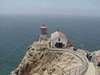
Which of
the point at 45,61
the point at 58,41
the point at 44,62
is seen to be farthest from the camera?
the point at 58,41

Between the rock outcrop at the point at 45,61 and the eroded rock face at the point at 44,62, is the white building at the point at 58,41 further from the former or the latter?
the eroded rock face at the point at 44,62

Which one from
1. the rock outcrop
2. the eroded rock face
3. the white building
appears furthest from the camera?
the white building

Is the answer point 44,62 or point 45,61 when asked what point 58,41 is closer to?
point 45,61

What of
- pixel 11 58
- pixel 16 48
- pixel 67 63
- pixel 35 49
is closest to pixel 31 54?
pixel 35 49

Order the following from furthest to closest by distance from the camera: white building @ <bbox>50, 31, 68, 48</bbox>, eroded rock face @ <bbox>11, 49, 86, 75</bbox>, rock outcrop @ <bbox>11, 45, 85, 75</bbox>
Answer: white building @ <bbox>50, 31, 68, 48</bbox> < eroded rock face @ <bbox>11, 49, 86, 75</bbox> < rock outcrop @ <bbox>11, 45, 85, 75</bbox>

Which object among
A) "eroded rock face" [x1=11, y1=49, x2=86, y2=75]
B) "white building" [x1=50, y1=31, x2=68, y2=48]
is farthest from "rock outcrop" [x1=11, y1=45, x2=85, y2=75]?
"white building" [x1=50, y1=31, x2=68, y2=48]

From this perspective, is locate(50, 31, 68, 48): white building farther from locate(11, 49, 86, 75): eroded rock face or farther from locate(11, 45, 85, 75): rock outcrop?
locate(11, 49, 86, 75): eroded rock face

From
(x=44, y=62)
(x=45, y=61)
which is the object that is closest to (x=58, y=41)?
(x=45, y=61)

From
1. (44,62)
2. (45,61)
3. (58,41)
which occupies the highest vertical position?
(58,41)
